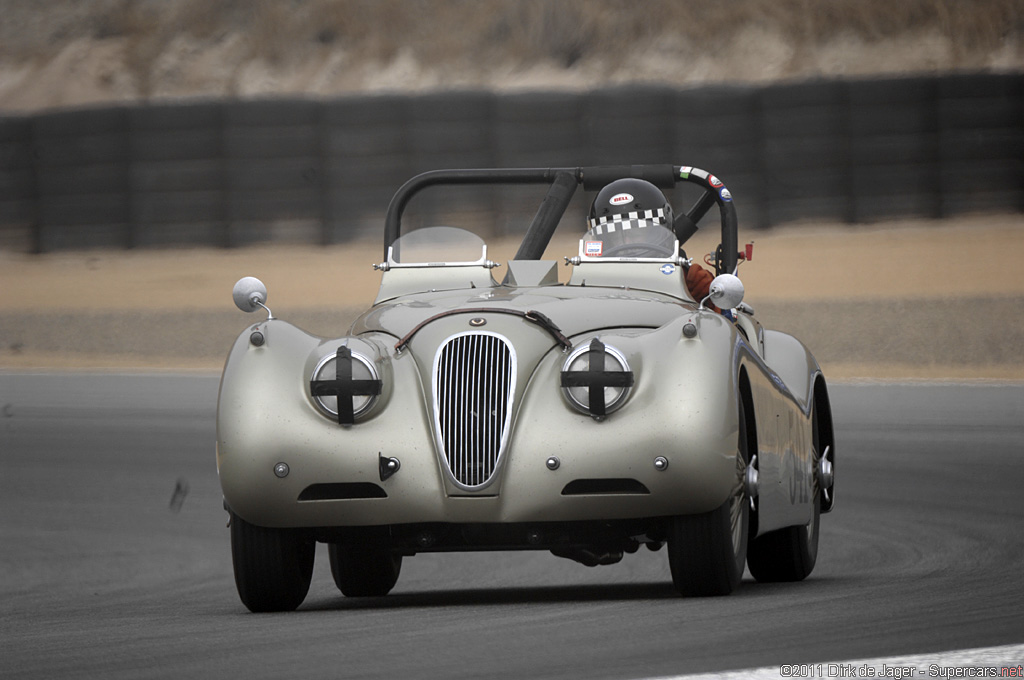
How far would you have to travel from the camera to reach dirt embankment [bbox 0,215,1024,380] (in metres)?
20.1

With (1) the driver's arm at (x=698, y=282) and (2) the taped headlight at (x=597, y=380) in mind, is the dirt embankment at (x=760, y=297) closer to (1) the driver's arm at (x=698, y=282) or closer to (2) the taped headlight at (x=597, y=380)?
(1) the driver's arm at (x=698, y=282)

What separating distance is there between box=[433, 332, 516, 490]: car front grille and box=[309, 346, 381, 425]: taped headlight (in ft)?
0.69

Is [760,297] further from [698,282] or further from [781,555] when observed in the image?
[781,555]

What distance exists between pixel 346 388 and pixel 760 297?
Result: 57.8 feet

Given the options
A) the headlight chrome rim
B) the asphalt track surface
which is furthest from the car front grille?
the asphalt track surface

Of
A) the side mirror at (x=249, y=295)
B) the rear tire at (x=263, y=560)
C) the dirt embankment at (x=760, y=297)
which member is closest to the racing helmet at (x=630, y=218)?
the side mirror at (x=249, y=295)

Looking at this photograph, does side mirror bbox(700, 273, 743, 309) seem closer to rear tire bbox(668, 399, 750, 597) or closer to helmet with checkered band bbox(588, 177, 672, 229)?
rear tire bbox(668, 399, 750, 597)

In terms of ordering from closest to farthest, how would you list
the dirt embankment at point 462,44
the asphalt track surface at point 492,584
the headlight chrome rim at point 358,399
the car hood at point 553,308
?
1. the asphalt track surface at point 492,584
2. the headlight chrome rim at point 358,399
3. the car hood at point 553,308
4. the dirt embankment at point 462,44

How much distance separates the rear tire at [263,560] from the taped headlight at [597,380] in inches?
39.9

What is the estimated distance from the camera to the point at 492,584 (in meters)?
7.55

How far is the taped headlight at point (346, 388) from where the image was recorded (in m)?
5.61

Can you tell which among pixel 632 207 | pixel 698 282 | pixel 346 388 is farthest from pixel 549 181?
pixel 346 388

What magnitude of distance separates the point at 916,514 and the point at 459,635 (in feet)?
17.7

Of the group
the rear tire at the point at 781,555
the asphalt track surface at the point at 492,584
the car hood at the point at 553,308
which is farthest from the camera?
the rear tire at the point at 781,555
